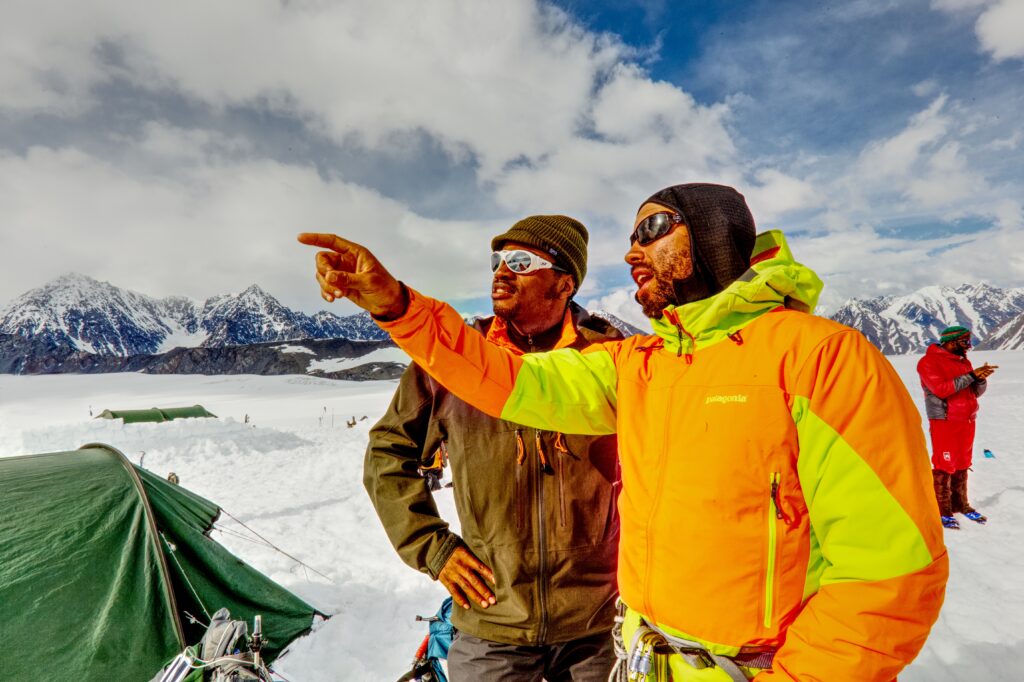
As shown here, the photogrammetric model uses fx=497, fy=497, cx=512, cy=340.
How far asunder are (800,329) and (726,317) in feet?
0.77

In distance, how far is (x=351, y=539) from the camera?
785 centimetres

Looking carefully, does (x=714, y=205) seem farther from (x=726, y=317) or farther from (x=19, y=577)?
(x=19, y=577)

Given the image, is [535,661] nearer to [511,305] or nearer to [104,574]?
[511,305]

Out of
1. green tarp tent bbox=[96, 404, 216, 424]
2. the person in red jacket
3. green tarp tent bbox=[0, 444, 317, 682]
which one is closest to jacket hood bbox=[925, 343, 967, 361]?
the person in red jacket

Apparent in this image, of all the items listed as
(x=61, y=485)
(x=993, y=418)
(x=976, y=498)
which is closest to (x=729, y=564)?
(x=61, y=485)

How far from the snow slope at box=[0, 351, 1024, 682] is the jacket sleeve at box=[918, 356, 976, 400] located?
1.79 meters

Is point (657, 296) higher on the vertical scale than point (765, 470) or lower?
higher

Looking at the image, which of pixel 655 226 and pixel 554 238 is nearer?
pixel 655 226

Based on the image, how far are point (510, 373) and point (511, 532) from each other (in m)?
0.78

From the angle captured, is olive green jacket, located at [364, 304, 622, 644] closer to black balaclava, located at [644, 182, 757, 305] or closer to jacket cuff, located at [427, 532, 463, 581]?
jacket cuff, located at [427, 532, 463, 581]

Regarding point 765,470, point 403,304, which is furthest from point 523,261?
point 765,470

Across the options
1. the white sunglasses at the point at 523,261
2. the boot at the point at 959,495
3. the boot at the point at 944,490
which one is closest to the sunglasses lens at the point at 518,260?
the white sunglasses at the point at 523,261

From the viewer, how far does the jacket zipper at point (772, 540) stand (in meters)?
1.36

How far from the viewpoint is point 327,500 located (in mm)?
10305
